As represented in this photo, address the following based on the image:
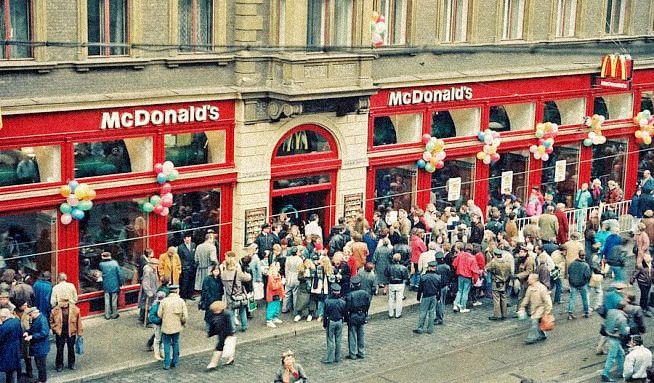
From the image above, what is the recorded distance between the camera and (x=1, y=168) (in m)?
23.1

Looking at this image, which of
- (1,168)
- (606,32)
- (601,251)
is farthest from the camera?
(606,32)

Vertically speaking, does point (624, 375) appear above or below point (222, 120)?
below

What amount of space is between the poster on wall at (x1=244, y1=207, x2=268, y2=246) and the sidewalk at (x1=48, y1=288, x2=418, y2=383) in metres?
2.09

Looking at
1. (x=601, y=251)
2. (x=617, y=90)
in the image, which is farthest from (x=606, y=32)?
(x=601, y=251)

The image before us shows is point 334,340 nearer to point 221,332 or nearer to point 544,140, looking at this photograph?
point 221,332

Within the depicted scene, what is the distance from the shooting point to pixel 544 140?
110 feet

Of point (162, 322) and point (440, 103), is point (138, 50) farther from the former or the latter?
point (440, 103)

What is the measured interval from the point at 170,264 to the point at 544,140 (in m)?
13.4

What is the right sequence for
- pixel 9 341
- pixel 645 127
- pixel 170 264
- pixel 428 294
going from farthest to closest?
pixel 645 127 < pixel 170 264 < pixel 428 294 < pixel 9 341

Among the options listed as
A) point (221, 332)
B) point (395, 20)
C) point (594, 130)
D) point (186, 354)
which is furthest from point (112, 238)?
point (594, 130)

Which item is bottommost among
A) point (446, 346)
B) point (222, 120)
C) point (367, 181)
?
point (446, 346)

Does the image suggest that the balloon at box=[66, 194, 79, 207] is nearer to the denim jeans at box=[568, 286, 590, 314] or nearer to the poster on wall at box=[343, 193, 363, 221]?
the poster on wall at box=[343, 193, 363, 221]

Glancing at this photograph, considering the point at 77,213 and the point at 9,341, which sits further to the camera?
the point at 77,213

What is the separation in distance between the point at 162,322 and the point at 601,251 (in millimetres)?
11515
